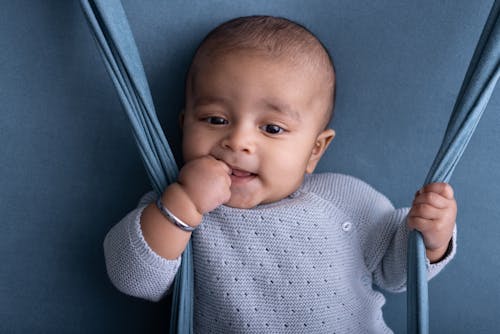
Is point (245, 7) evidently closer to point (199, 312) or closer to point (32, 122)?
point (32, 122)

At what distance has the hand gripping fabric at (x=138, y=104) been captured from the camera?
94cm

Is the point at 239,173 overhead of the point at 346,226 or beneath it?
overhead

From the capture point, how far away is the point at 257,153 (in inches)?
37.9

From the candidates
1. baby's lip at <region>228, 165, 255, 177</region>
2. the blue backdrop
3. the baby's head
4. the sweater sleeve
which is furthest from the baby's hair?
the sweater sleeve

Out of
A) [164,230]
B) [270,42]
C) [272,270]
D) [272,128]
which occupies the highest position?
[270,42]

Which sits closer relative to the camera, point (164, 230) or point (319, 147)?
point (164, 230)

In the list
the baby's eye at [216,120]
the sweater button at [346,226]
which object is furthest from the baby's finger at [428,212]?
the baby's eye at [216,120]

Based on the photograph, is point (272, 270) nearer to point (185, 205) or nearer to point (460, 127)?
point (185, 205)

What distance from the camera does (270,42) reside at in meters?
0.98

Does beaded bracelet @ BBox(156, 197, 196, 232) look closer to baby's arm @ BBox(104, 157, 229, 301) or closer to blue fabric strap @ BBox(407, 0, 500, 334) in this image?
baby's arm @ BBox(104, 157, 229, 301)

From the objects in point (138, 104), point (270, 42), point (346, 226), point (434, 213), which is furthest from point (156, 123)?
point (434, 213)

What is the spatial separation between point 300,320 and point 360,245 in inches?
7.7

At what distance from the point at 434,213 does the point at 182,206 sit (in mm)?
441

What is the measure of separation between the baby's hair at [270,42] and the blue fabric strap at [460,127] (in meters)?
0.24
